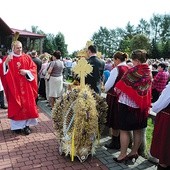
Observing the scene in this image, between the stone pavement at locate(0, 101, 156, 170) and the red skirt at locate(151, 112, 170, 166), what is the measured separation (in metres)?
0.86

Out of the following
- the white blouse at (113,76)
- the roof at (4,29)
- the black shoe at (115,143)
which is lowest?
the black shoe at (115,143)

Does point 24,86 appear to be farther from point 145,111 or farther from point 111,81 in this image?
point 145,111

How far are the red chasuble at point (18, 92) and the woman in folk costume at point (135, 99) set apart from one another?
2531mm

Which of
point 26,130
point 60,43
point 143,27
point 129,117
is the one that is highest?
point 143,27

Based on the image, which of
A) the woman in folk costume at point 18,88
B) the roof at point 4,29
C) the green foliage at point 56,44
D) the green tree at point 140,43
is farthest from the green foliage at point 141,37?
the woman in folk costume at point 18,88

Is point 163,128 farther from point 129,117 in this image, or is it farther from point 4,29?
point 4,29

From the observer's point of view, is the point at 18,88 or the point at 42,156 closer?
the point at 42,156

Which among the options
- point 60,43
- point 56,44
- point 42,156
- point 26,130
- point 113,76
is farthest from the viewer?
point 56,44

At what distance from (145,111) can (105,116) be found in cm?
84

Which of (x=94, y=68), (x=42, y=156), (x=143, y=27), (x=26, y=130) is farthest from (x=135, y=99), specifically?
(x=143, y=27)

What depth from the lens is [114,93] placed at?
5418mm

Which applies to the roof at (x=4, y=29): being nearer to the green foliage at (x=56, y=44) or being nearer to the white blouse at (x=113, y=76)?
the green foliage at (x=56, y=44)

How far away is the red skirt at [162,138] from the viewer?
13.0 ft

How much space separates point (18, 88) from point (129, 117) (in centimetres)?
287
